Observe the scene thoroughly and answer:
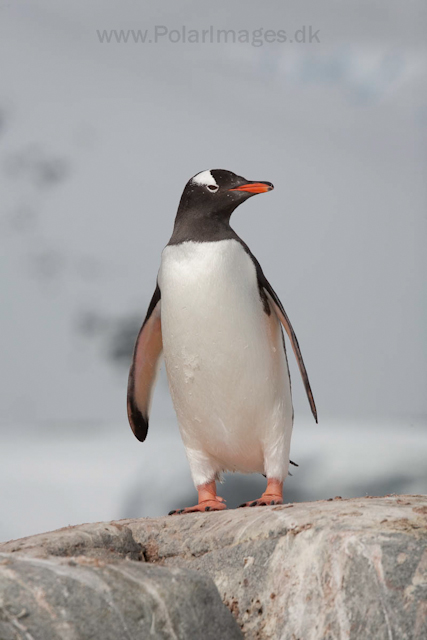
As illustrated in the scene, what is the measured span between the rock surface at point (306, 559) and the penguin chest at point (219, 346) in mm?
938

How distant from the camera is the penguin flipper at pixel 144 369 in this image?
4918mm

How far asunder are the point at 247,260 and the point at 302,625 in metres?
2.36

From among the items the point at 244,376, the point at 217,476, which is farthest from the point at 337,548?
the point at 217,476

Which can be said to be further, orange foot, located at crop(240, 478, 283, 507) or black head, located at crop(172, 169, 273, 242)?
black head, located at crop(172, 169, 273, 242)

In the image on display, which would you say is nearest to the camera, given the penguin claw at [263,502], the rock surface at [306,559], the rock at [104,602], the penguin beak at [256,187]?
the rock at [104,602]

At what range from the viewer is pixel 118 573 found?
2400mm

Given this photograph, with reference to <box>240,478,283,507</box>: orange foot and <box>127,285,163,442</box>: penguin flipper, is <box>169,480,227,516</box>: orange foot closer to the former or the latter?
<box>240,478,283,507</box>: orange foot

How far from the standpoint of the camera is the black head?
14.6 ft

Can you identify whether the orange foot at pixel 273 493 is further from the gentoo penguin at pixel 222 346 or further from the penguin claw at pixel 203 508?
the penguin claw at pixel 203 508

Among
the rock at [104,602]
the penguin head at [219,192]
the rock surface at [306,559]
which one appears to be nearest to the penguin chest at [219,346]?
the penguin head at [219,192]

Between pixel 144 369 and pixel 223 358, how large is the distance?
102cm

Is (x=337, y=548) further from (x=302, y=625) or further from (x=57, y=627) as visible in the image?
(x=57, y=627)

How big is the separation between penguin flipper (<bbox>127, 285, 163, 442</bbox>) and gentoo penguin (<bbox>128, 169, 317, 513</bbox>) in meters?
0.45

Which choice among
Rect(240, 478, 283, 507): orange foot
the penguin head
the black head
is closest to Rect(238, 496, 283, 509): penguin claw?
Rect(240, 478, 283, 507): orange foot
